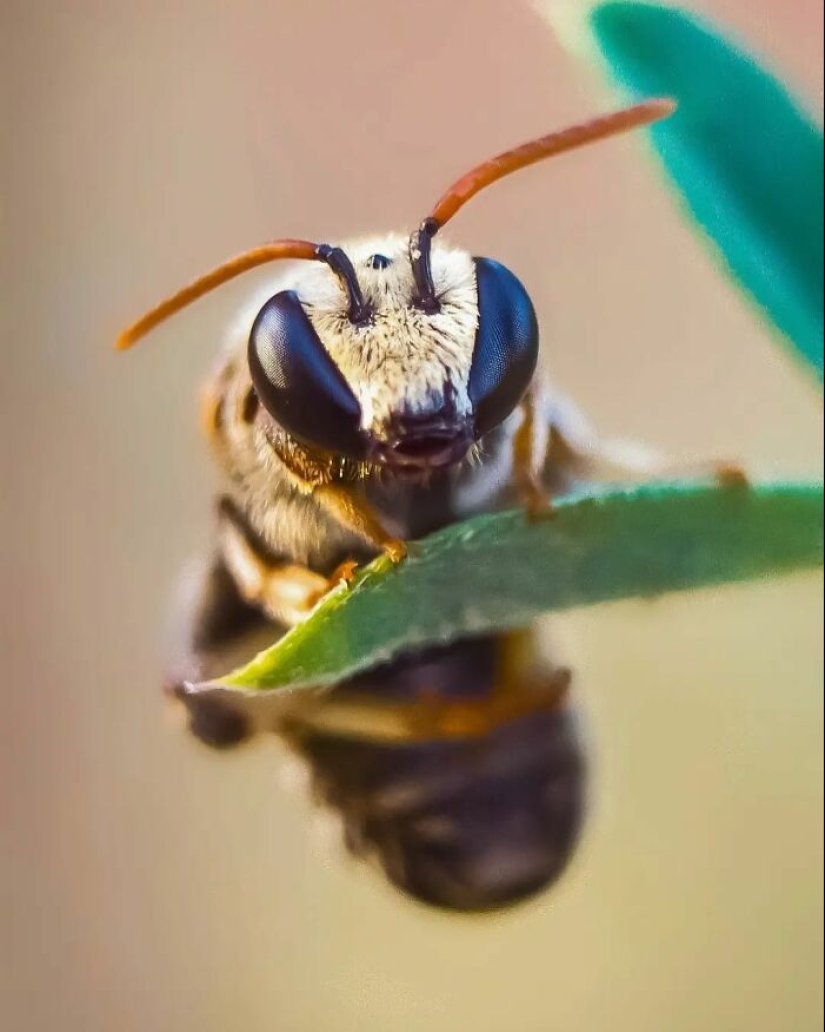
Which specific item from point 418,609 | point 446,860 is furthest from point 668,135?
point 446,860

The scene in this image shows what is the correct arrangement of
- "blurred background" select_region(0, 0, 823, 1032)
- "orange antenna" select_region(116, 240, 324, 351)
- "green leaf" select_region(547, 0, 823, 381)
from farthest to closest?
"blurred background" select_region(0, 0, 823, 1032), "orange antenna" select_region(116, 240, 324, 351), "green leaf" select_region(547, 0, 823, 381)

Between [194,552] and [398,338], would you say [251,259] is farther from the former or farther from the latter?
[194,552]

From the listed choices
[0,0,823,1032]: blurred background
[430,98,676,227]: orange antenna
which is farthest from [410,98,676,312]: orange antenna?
[0,0,823,1032]: blurred background

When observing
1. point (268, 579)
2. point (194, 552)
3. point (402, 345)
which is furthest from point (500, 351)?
point (194, 552)

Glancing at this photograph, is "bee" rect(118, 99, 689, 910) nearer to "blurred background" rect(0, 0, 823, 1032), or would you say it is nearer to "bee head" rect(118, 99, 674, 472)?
"bee head" rect(118, 99, 674, 472)

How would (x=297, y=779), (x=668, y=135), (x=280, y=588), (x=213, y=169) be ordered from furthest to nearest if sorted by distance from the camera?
(x=213, y=169) < (x=297, y=779) < (x=280, y=588) < (x=668, y=135)

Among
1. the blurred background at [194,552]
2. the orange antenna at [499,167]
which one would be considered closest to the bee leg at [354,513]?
the orange antenna at [499,167]

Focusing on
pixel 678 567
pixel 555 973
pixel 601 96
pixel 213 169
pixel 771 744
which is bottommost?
pixel 555 973

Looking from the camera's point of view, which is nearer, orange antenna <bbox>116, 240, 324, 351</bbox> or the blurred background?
orange antenna <bbox>116, 240, 324, 351</bbox>

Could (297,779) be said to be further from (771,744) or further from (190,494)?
(771,744)

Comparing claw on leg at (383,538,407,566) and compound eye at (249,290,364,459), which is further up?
compound eye at (249,290,364,459)
